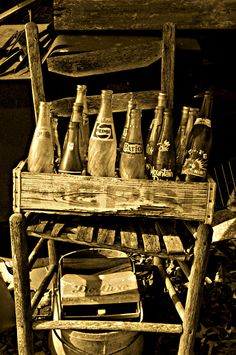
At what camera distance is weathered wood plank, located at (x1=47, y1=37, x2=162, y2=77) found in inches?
100

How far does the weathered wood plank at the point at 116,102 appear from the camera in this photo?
2.50 m

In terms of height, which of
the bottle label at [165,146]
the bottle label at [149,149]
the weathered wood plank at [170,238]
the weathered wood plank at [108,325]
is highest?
the bottle label at [165,146]

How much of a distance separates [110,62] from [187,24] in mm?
572

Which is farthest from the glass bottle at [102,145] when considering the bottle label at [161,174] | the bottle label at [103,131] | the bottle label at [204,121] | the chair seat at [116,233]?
the bottle label at [204,121]

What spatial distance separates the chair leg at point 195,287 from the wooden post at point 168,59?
705mm

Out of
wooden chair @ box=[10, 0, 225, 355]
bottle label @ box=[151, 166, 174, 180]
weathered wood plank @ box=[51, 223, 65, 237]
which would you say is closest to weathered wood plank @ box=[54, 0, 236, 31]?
A: wooden chair @ box=[10, 0, 225, 355]

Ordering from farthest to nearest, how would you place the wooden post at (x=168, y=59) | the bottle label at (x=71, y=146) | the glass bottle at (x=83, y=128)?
the wooden post at (x=168, y=59) → the glass bottle at (x=83, y=128) → the bottle label at (x=71, y=146)

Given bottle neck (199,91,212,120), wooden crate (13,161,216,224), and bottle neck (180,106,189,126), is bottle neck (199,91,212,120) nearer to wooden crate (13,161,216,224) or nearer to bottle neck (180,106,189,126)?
bottle neck (180,106,189,126)

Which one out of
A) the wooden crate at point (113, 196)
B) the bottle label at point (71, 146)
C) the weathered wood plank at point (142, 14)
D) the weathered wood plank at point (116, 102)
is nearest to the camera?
the wooden crate at point (113, 196)

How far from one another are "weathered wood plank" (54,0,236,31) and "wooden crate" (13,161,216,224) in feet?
3.49

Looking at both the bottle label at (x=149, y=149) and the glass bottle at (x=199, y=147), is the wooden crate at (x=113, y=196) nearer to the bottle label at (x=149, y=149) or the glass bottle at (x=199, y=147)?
the glass bottle at (x=199, y=147)

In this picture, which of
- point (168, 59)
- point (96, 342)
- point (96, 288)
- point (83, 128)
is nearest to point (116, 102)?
point (83, 128)

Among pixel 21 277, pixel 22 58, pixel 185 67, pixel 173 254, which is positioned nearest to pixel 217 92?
pixel 185 67

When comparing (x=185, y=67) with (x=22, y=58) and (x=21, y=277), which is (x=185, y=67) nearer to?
(x=22, y=58)
